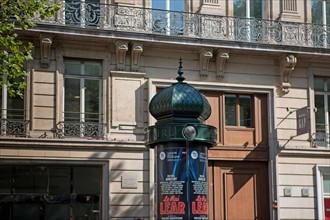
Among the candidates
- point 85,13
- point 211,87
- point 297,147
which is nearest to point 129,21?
point 85,13

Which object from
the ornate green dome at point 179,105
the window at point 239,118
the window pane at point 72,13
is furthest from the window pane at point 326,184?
the ornate green dome at point 179,105

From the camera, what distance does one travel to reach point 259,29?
22.3m

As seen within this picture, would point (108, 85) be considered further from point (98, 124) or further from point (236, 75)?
point (236, 75)

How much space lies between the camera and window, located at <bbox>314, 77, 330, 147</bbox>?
2250 cm

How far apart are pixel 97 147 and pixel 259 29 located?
6570mm

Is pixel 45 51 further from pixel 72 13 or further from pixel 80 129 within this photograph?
pixel 80 129

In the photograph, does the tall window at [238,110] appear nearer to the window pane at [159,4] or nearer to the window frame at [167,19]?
the window frame at [167,19]

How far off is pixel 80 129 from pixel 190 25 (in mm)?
4747

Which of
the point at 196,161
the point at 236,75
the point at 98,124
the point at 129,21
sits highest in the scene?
the point at 129,21

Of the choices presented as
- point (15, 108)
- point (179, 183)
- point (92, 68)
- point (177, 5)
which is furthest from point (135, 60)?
point (179, 183)

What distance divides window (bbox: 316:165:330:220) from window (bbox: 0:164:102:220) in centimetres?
695

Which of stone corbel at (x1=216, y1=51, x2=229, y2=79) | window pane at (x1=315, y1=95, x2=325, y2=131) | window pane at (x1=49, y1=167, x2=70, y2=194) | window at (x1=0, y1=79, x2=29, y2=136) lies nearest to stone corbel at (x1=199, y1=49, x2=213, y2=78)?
stone corbel at (x1=216, y1=51, x2=229, y2=79)

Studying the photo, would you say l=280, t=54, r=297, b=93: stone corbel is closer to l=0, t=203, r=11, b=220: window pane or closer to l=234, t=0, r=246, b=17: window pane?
l=234, t=0, r=246, b=17: window pane

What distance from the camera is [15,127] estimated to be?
19.6m
